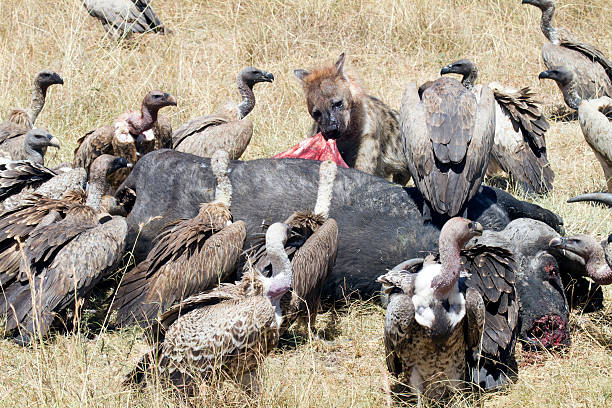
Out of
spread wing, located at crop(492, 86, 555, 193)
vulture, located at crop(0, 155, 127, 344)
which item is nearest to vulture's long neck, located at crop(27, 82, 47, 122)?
vulture, located at crop(0, 155, 127, 344)

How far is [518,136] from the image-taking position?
7.30 m

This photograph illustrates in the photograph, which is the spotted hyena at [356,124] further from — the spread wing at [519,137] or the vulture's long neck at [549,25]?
the vulture's long neck at [549,25]

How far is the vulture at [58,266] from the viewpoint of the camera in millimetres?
4617

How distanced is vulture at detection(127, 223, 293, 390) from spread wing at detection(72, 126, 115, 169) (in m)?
3.06

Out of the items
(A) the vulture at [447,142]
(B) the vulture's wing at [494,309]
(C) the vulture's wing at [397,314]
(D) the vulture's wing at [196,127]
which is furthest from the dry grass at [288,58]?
(A) the vulture at [447,142]

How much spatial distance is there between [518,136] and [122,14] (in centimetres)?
541

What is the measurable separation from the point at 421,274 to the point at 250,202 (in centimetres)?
166

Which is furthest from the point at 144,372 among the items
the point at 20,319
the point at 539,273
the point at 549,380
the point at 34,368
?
the point at 539,273

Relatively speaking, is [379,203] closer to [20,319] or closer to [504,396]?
[504,396]

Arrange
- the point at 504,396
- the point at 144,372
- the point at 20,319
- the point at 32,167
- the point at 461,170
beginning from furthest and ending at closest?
the point at 32,167 → the point at 461,170 → the point at 20,319 → the point at 504,396 → the point at 144,372

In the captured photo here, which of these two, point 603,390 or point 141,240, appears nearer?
point 603,390

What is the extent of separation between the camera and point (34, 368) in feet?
12.4

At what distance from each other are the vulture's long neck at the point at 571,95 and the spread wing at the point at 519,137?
95cm

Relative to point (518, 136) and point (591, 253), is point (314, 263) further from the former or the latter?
point (518, 136)
